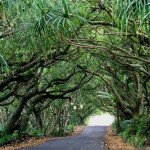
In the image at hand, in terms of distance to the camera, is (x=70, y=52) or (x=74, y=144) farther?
(x=74, y=144)

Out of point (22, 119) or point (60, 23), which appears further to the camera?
point (22, 119)

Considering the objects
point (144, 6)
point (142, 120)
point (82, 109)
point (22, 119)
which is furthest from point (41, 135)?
point (82, 109)

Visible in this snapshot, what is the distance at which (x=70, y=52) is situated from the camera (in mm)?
19453

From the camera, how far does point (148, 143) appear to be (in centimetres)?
1980

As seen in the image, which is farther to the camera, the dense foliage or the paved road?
the paved road

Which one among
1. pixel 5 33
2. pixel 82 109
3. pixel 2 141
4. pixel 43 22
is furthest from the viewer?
pixel 82 109

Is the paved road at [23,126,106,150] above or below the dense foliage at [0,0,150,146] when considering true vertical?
below

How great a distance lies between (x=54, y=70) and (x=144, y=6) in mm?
20740

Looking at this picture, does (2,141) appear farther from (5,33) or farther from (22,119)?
(5,33)

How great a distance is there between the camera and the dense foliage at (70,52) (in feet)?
28.0

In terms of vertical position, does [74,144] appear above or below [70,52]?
below

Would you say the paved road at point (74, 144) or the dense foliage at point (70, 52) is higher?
the dense foliage at point (70, 52)

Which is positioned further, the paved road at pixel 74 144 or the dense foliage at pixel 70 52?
the paved road at pixel 74 144

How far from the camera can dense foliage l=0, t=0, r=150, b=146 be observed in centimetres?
853
